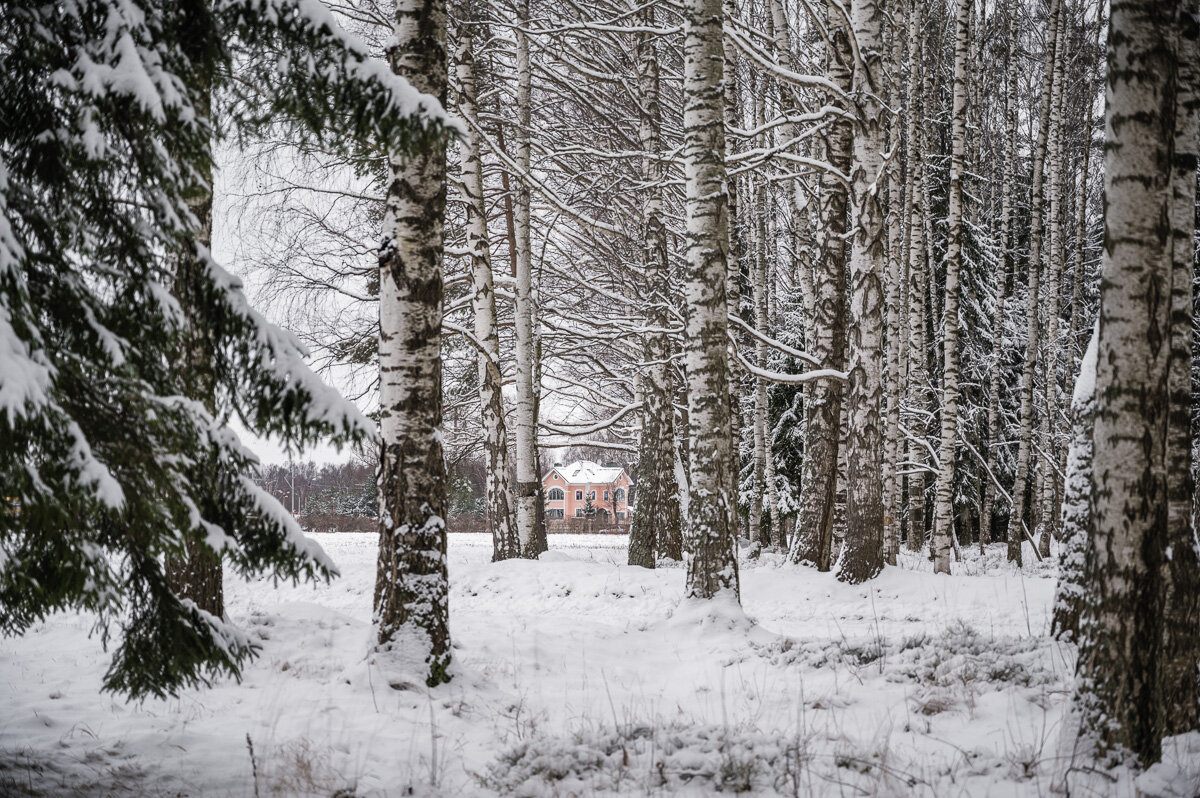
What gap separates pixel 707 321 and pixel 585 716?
3.80 metres

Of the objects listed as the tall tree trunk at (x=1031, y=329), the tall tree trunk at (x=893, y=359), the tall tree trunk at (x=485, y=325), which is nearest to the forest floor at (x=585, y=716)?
the tall tree trunk at (x=485, y=325)

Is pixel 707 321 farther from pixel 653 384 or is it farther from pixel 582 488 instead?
pixel 582 488

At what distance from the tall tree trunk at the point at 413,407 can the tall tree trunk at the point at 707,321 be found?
2.59 metres

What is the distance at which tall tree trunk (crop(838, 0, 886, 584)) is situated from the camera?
343 inches

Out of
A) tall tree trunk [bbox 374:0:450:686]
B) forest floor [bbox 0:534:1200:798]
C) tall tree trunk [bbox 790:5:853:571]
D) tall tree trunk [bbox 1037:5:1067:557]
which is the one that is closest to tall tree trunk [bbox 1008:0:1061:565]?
tall tree trunk [bbox 1037:5:1067:557]

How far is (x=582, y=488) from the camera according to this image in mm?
84750

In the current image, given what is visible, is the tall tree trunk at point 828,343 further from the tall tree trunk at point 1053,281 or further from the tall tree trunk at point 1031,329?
the tall tree trunk at point 1053,281

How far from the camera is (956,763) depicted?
10.9 ft

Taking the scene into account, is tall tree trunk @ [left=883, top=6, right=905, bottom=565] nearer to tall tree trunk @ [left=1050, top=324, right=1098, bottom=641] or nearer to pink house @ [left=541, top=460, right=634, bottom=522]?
tall tree trunk @ [left=1050, top=324, right=1098, bottom=641]

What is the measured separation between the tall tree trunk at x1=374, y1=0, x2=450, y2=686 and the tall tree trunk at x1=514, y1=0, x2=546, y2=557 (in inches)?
246

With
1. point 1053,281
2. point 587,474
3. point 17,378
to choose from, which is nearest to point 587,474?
point 587,474

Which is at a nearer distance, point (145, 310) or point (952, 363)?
point (145, 310)

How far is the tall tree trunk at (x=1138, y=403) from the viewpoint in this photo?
3109 mm

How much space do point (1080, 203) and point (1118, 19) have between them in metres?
16.7
